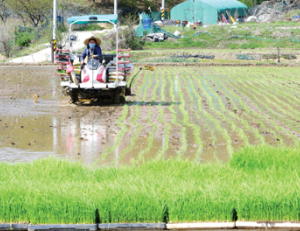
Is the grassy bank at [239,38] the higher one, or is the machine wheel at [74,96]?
the grassy bank at [239,38]

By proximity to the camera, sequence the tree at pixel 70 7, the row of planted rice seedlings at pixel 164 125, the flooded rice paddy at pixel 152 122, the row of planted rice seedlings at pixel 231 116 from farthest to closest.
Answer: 1. the tree at pixel 70 7
2. the row of planted rice seedlings at pixel 231 116
3. the flooded rice paddy at pixel 152 122
4. the row of planted rice seedlings at pixel 164 125

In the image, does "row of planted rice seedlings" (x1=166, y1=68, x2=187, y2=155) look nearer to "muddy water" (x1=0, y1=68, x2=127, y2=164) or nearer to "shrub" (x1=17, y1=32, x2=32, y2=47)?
"muddy water" (x1=0, y1=68, x2=127, y2=164)

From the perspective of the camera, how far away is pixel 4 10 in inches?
2172

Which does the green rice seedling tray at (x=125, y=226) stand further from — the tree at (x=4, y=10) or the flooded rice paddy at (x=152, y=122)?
the tree at (x=4, y=10)

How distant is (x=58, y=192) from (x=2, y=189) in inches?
24.5

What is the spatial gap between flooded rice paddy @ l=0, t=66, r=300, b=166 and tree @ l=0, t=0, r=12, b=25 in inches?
1439

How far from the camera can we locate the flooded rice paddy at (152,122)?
27.8 feet

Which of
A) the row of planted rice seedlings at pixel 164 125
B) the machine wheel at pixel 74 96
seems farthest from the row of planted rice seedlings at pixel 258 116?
the machine wheel at pixel 74 96

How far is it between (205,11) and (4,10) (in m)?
22.3

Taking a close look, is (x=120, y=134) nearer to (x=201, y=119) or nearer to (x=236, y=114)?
(x=201, y=119)

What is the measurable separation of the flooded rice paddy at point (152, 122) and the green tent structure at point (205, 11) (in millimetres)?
35356

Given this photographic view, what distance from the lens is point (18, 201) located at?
5.07 meters

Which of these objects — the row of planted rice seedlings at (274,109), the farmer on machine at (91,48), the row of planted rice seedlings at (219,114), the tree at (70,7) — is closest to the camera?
the row of planted rice seedlings at (219,114)

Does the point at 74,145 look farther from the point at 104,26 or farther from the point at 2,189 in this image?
the point at 104,26
